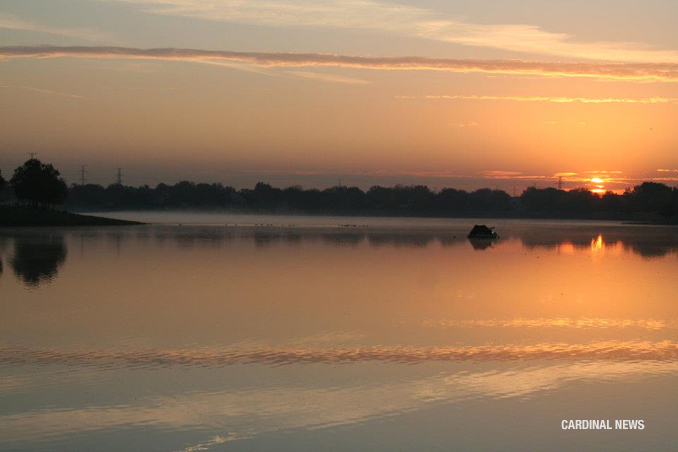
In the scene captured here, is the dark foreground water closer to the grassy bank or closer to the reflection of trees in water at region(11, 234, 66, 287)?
the reflection of trees in water at region(11, 234, 66, 287)

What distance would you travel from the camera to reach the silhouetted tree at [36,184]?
13050cm

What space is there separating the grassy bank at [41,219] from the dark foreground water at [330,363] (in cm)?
8145

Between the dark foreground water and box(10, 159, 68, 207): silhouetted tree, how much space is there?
93121mm

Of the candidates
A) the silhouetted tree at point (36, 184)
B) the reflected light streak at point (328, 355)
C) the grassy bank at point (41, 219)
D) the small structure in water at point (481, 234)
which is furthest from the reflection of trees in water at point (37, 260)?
the silhouetted tree at point (36, 184)

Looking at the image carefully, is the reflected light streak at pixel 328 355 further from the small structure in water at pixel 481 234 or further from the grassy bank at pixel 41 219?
the grassy bank at pixel 41 219

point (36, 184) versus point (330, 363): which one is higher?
point (36, 184)

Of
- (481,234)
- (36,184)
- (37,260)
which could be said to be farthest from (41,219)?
(37,260)

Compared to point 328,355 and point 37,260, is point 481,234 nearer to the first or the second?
point 37,260

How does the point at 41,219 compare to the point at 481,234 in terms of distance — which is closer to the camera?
the point at 481,234

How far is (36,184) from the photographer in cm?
13025

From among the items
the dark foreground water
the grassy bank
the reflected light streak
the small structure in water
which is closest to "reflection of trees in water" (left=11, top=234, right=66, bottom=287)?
the dark foreground water

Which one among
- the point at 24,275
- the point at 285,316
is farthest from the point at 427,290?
the point at 24,275

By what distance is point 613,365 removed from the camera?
21.1 meters

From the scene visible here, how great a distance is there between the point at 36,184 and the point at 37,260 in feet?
269
